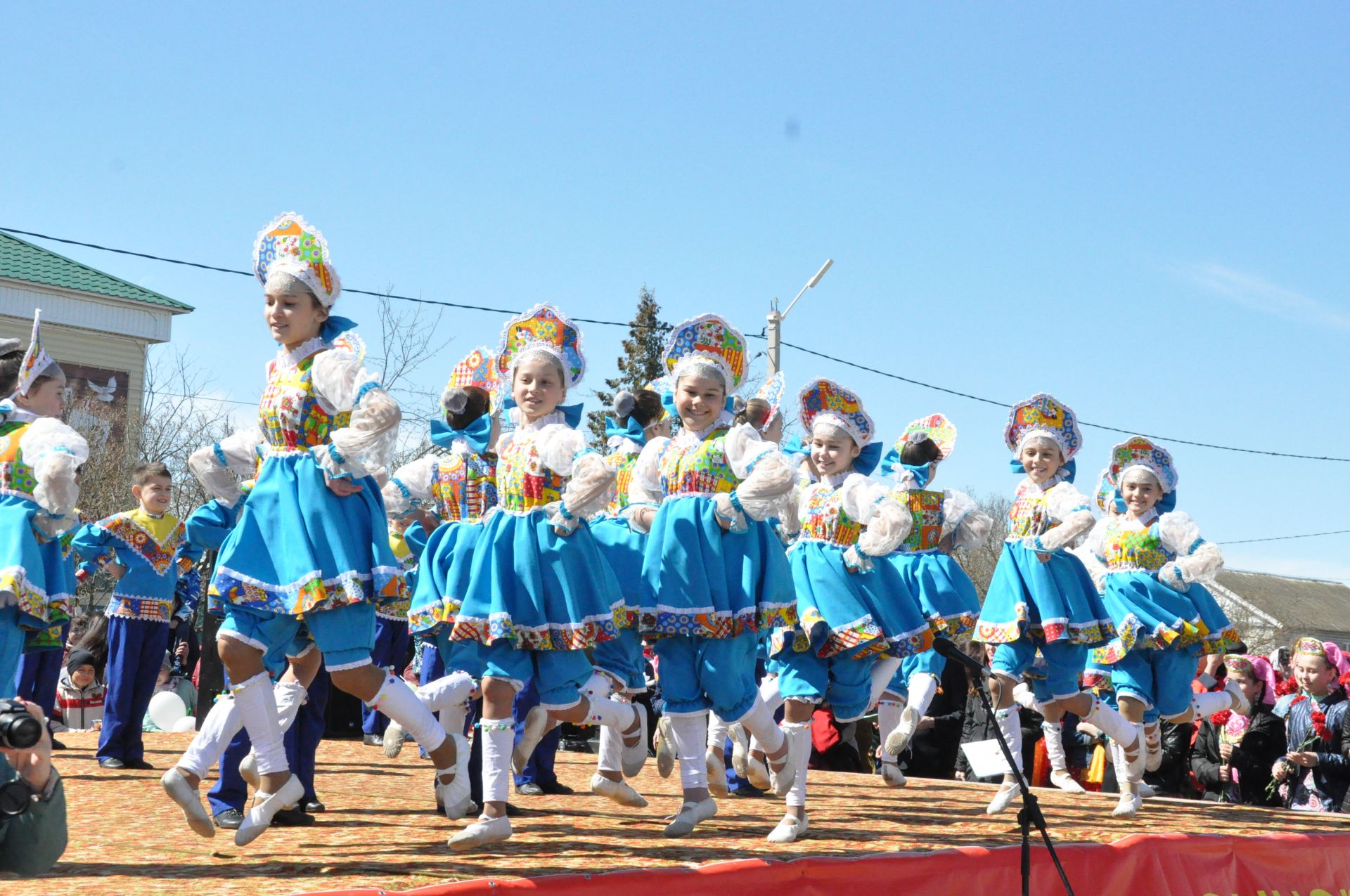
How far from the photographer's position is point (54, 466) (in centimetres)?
549

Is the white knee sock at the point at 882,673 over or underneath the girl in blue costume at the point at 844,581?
underneath

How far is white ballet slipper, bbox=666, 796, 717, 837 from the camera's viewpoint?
17.9 ft

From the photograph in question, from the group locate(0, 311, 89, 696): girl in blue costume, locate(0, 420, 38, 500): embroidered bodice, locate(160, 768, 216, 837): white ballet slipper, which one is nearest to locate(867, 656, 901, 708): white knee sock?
locate(160, 768, 216, 837): white ballet slipper

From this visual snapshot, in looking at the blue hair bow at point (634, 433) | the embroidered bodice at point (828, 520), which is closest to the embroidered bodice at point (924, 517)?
the embroidered bodice at point (828, 520)

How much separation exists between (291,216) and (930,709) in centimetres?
741

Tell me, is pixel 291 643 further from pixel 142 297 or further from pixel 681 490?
pixel 142 297

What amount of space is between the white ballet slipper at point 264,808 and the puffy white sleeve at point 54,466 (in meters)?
1.54

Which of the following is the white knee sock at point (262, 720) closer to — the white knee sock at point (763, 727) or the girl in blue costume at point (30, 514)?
the girl in blue costume at point (30, 514)

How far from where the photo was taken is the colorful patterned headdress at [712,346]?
6.16 m

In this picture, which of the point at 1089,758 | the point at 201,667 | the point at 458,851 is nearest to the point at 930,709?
the point at 1089,758

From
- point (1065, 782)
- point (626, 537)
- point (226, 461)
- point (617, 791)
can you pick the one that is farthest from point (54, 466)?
point (1065, 782)

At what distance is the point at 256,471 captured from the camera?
17.9ft

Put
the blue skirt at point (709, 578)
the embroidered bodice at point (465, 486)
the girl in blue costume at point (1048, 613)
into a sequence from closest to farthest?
the blue skirt at point (709, 578), the embroidered bodice at point (465, 486), the girl in blue costume at point (1048, 613)

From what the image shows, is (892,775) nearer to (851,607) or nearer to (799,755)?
(851,607)
